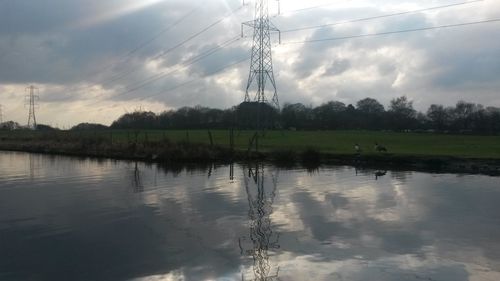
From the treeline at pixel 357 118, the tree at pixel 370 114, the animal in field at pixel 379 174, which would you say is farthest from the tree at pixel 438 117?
the animal in field at pixel 379 174

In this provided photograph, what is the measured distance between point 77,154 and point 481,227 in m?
56.8

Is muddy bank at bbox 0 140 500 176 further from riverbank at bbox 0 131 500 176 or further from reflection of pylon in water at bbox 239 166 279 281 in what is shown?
reflection of pylon in water at bbox 239 166 279 281

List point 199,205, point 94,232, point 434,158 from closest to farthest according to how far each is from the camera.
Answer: point 94,232 → point 199,205 → point 434,158

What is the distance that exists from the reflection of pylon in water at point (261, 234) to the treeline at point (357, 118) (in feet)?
294

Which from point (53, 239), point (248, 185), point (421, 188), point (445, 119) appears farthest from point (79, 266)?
point (445, 119)

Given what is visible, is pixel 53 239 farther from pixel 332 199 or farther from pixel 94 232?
pixel 332 199

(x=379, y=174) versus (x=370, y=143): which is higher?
(x=370, y=143)

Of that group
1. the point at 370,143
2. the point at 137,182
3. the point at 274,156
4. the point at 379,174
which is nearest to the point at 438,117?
the point at 370,143

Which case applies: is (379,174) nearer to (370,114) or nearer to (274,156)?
(274,156)

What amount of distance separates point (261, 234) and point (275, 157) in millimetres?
33766

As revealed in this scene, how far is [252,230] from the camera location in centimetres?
1711

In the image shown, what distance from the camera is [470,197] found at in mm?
24953

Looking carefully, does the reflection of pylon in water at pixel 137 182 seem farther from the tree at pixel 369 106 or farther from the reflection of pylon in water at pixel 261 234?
the tree at pixel 369 106

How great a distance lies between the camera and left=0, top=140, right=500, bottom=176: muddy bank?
133ft
